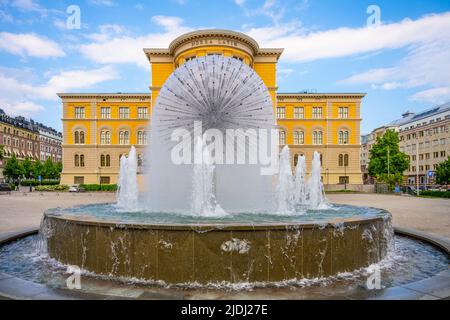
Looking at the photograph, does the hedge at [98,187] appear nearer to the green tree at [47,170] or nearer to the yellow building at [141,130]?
the yellow building at [141,130]

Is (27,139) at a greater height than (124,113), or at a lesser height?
lesser

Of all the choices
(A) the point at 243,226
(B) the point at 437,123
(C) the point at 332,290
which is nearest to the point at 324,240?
(C) the point at 332,290

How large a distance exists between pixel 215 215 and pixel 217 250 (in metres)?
3.35

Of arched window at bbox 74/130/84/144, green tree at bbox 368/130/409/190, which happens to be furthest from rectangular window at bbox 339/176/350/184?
arched window at bbox 74/130/84/144

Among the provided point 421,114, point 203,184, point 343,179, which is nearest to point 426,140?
point 421,114

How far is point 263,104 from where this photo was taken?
10.9m

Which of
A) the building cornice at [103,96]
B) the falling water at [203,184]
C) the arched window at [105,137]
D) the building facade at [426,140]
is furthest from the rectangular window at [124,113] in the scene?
the falling water at [203,184]

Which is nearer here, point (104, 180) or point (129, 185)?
point (129, 185)

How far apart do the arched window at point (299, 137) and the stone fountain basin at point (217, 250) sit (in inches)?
2053

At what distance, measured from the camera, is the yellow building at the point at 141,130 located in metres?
56.5

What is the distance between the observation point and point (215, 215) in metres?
9.18

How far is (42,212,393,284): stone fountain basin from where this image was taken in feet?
19.1

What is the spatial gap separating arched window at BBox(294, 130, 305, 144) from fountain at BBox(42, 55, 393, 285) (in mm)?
42392

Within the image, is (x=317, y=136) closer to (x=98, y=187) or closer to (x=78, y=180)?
(x=98, y=187)
